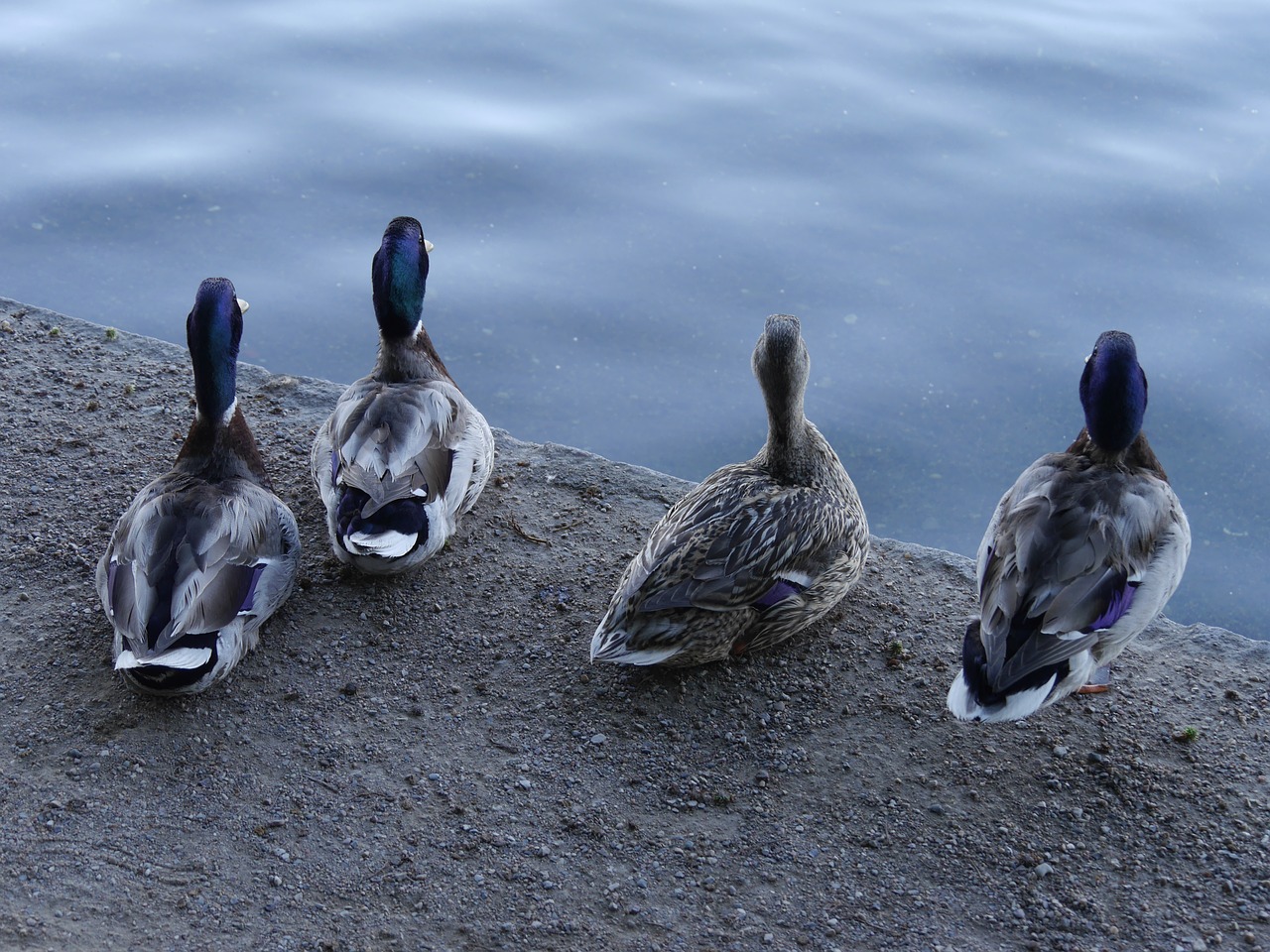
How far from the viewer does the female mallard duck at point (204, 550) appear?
165 inches

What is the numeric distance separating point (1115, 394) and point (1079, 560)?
747 mm

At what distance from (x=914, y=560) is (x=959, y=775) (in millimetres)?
1418

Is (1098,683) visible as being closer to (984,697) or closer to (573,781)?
(984,697)

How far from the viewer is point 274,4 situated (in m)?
10.9

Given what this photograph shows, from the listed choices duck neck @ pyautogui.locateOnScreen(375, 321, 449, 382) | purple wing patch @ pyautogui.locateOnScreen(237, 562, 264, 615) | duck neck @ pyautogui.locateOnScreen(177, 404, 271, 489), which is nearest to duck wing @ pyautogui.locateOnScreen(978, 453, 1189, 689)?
purple wing patch @ pyautogui.locateOnScreen(237, 562, 264, 615)

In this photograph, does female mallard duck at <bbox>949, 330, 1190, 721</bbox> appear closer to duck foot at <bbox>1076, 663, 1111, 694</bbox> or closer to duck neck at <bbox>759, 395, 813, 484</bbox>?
duck foot at <bbox>1076, 663, 1111, 694</bbox>

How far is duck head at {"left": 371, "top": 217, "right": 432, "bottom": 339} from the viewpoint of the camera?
18.8ft

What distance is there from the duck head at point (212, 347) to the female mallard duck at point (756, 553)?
1840 millimetres

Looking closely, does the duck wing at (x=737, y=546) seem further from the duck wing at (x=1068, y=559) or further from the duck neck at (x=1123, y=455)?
the duck neck at (x=1123, y=455)

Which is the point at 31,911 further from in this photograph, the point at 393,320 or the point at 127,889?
the point at 393,320

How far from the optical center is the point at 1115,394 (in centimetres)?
456

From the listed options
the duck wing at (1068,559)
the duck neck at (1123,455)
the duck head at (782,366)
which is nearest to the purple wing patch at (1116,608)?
the duck wing at (1068,559)

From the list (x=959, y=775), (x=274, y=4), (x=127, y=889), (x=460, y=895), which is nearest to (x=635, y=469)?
(x=959, y=775)

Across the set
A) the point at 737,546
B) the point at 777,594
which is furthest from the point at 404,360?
the point at 777,594
